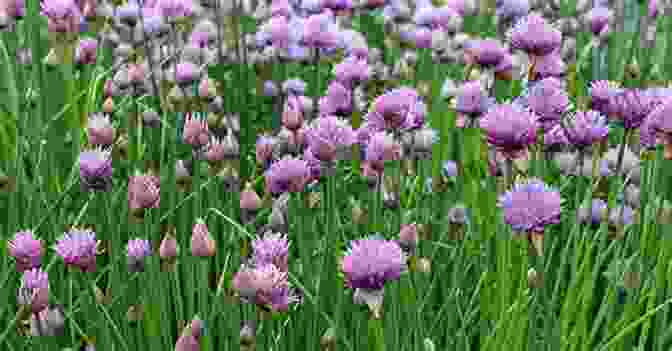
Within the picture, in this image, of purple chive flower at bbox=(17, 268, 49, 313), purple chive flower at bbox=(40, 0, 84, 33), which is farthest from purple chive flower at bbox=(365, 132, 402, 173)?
purple chive flower at bbox=(40, 0, 84, 33)

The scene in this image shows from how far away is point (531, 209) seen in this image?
1.10 m

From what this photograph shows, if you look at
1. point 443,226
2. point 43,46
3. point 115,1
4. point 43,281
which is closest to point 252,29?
point 115,1

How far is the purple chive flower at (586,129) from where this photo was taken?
4.36 ft

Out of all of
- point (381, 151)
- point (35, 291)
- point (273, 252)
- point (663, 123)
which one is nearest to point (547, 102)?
point (663, 123)

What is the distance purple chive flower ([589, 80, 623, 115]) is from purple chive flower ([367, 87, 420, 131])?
0.36 meters

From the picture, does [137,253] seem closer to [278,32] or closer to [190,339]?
[190,339]

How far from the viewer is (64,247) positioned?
127 centimetres

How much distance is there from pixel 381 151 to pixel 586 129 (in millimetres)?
354

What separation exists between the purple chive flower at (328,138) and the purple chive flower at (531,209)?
31 cm

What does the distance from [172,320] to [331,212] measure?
63 cm

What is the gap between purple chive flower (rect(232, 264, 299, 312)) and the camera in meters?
1.09

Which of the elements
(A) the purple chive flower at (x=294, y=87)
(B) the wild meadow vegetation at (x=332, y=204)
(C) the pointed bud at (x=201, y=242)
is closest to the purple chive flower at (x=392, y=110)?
(B) the wild meadow vegetation at (x=332, y=204)

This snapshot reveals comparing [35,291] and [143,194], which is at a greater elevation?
[143,194]

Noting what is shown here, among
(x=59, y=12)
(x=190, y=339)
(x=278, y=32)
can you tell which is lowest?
(x=190, y=339)
